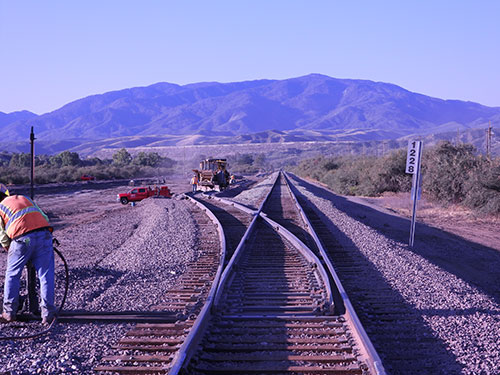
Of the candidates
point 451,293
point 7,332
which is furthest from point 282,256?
point 7,332

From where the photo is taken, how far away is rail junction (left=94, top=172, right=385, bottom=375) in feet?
17.7

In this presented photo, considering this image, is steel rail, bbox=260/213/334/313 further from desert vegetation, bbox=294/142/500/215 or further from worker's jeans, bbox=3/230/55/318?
desert vegetation, bbox=294/142/500/215

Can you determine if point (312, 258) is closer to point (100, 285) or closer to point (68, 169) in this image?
point (100, 285)

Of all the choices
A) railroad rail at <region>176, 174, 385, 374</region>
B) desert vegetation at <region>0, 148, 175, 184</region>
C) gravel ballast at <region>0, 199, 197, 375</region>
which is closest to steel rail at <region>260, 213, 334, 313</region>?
railroad rail at <region>176, 174, 385, 374</region>

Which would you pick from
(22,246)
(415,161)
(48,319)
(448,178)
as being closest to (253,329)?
(48,319)

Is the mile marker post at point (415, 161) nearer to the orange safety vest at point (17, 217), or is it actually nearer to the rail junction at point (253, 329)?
the rail junction at point (253, 329)

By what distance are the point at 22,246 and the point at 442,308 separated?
227 inches

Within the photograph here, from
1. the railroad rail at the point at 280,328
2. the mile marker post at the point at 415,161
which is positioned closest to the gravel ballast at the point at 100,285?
the railroad rail at the point at 280,328

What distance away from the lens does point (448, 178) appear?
29.4 m

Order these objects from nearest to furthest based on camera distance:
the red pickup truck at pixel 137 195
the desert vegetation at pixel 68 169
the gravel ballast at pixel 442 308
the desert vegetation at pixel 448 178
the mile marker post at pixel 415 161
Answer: the gravel ballast at pixel 442 308 → the mile marker post at pixel 415 161 → the desert vegetation at pixel 448 178 → the red pickup truck at pixel 137 195 → the desert vegetation at pixel 68 169

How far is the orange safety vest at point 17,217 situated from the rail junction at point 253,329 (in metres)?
1.88

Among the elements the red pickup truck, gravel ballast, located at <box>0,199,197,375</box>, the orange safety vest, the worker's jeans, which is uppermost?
the orange safety vest

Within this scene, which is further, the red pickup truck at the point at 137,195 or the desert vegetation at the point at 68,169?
the desert vegetation at the point at 68,169

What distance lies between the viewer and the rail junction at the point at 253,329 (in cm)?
538
